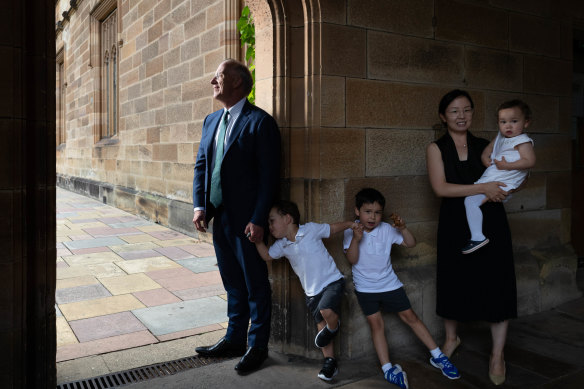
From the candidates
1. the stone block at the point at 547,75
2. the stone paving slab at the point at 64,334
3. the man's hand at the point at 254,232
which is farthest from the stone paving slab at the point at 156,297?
the stone block at the point at 547,75

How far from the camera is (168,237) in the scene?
24.7ft

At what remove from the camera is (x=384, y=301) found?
3.09 meters

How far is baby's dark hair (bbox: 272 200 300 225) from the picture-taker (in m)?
3.04

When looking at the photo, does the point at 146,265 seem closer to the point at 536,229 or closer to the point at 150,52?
the point at 536,229

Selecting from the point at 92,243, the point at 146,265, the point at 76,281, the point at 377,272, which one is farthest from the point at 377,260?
the point at 92,243

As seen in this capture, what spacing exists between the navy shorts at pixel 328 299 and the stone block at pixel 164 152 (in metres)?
5.25

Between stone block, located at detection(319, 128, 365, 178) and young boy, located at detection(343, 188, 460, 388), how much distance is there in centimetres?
23

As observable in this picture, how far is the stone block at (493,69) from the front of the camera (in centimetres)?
379

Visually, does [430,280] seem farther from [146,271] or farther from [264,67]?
[146,271]

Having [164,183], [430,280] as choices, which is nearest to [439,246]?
[430,280]

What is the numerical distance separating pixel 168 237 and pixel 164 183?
1.11 metres

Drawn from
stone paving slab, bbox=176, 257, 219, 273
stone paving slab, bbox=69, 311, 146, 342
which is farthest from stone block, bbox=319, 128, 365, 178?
stone paving slab, bbox=176, 257, 219, 273

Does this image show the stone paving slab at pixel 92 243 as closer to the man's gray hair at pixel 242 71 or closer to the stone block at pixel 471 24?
the man's gray hair at pixel 242 71

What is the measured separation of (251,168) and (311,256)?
23.7 inches
